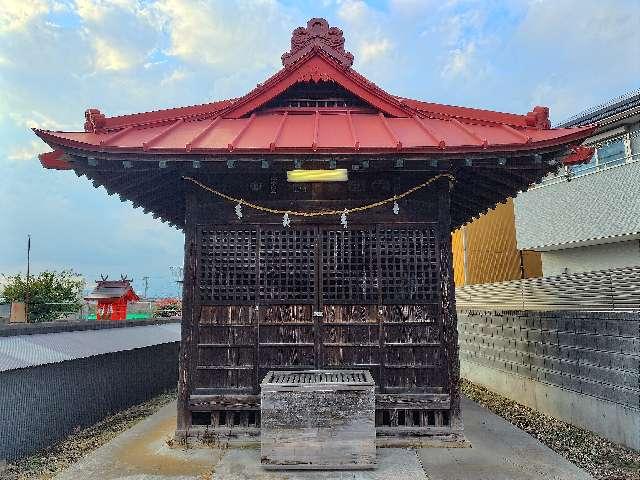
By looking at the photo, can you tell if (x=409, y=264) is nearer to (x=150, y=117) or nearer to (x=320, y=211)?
(x=320, y=211)

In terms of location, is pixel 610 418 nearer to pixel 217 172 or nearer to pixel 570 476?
pixel 570 476

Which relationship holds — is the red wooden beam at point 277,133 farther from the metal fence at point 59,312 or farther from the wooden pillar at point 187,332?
the metal fence at point 59,312

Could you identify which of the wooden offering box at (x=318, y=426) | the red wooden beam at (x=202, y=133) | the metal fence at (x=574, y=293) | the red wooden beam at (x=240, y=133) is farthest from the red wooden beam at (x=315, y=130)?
the metal fence at (x=574, y=293)

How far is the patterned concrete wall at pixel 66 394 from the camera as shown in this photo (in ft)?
20.1

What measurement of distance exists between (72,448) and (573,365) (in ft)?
28.6

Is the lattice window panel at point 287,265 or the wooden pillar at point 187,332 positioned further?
the lattice window panel at point 287,265

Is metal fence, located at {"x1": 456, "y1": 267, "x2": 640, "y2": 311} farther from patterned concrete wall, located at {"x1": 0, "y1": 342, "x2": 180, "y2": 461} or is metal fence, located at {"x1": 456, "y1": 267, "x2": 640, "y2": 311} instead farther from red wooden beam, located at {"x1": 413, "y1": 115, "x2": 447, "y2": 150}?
patterned concrete wall, located at {"x1": 0, "y1": 342, "x2": 180, "y2": 461}

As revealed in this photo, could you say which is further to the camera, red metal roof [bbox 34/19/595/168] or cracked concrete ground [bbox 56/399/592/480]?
red metal roof [bbox 34/19/595/168]

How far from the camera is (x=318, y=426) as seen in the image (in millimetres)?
5504

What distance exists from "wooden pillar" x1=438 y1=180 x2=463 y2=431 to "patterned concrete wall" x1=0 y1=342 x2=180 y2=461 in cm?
620

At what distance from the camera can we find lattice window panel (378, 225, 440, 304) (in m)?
6.83

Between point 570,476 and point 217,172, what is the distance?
20.5ft

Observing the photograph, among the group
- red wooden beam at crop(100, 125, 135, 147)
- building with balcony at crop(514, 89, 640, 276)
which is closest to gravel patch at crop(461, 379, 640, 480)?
building with balcony at crop(514, 89, 640, 276)

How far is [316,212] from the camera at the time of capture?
686cm
